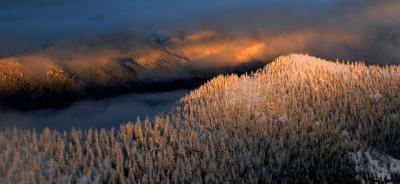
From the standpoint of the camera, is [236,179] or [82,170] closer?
[82,170]

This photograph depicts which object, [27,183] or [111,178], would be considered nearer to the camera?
[27,183]

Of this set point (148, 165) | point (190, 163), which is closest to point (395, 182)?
point (190, 163)

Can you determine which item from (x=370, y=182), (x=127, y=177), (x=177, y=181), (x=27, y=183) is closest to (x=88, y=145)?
(x=127, y=177)

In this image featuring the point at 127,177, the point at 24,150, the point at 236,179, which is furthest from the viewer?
the point at 236,179

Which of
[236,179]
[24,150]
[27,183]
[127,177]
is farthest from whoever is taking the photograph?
[236,179]

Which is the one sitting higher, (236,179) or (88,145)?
(88,145)

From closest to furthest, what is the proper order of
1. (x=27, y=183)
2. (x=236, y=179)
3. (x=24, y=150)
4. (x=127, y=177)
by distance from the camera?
1. (x=27, y=183)
2. (x=24, y=150)
3. (x=127, y=177)
4. (x=236, y=179)

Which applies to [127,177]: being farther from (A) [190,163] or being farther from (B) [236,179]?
(B) [236,179]

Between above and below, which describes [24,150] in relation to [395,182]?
above

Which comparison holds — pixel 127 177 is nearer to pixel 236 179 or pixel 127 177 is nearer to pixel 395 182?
pixel 236 179
